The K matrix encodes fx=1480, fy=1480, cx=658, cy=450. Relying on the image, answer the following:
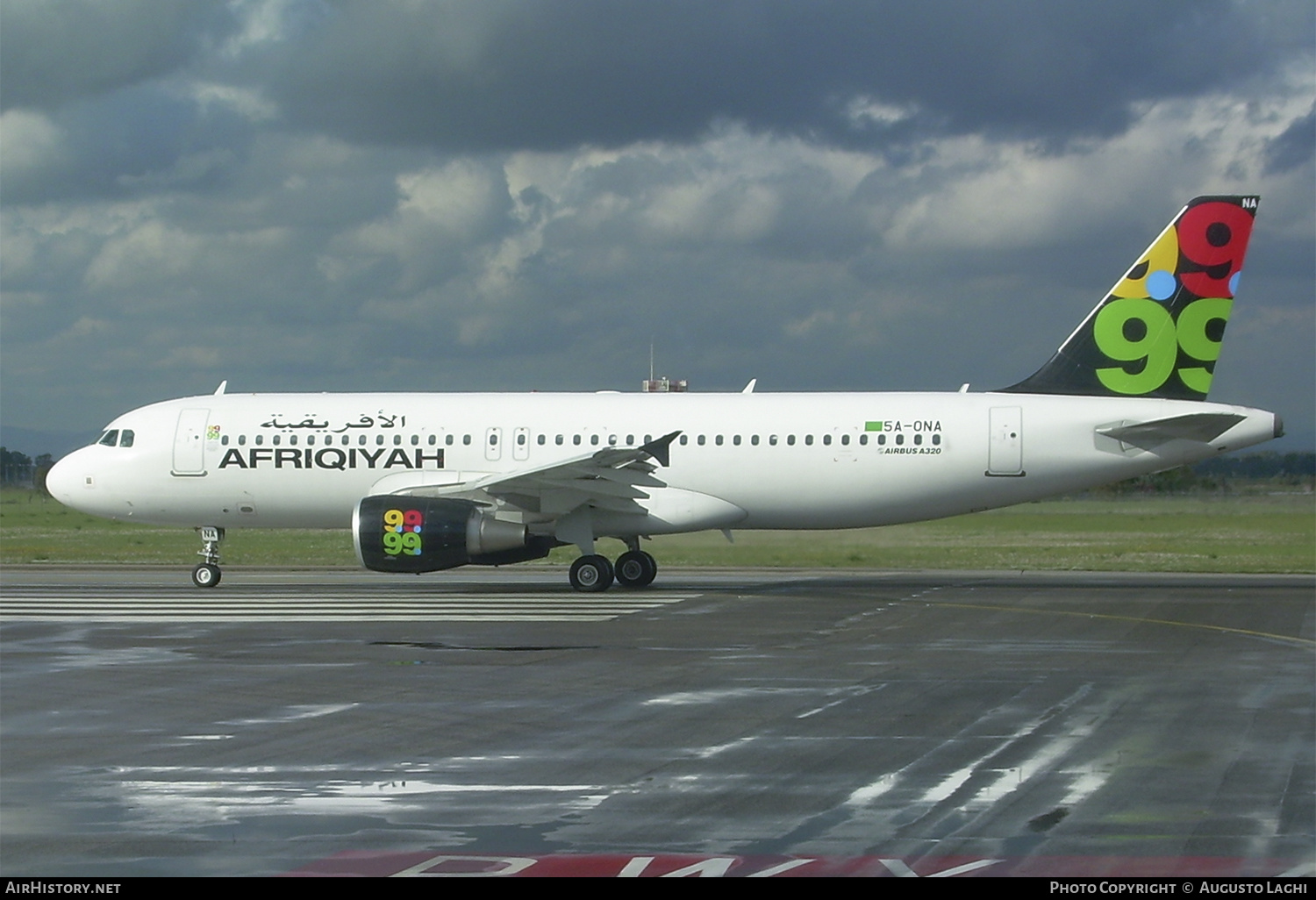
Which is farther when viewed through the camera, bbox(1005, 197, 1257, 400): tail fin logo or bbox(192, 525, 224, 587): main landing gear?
bbox(192, 525, 224, 587): main landing gear

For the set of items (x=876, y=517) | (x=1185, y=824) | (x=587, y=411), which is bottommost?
(x=1185, y=824)

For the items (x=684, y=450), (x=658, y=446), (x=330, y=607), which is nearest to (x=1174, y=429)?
(x=684, y=450)

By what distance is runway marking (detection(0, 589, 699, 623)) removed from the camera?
21484 millimetres

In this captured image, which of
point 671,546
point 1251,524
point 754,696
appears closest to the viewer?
point 754,696

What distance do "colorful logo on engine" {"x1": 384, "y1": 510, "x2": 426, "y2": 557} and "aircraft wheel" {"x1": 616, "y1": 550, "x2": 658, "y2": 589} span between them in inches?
174

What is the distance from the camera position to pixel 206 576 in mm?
27516

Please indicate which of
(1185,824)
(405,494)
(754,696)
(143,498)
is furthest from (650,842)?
(143,498)

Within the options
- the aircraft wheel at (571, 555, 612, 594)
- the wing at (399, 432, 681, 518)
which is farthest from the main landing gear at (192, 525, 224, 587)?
the aircraft wheel at (571, 555, 612, 594)

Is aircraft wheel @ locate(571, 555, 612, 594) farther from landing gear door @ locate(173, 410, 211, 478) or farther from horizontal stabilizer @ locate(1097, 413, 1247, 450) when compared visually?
horizontal stabilizer @ locate(1097, 413, 1247, 450)

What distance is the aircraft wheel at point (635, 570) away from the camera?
1077 inches

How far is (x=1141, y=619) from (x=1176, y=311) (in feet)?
27.2

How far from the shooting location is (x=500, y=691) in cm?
1368

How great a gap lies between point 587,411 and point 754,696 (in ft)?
49.0
